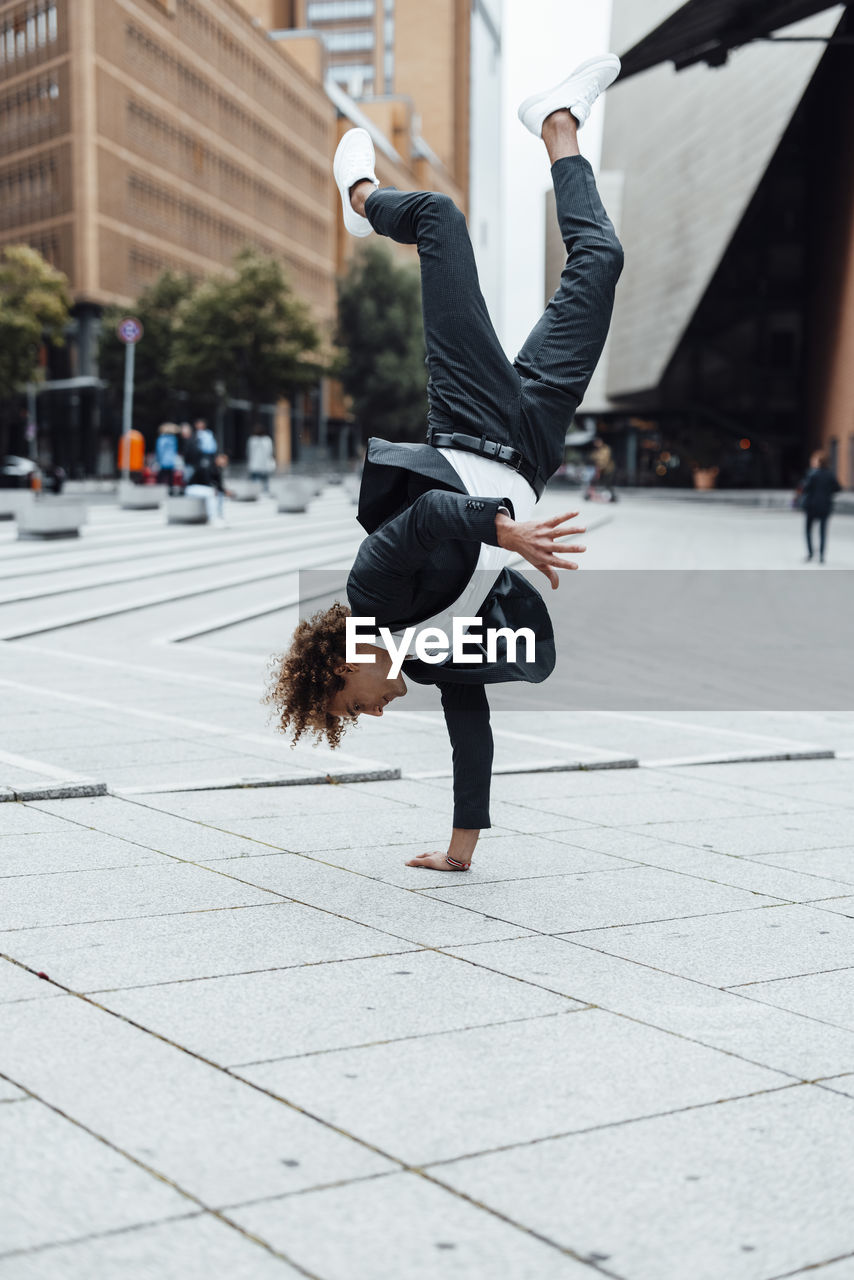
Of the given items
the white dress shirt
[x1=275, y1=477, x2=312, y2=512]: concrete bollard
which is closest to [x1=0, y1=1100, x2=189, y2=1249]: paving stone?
the white dress shirt

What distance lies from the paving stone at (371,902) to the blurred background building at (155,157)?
1892 inches

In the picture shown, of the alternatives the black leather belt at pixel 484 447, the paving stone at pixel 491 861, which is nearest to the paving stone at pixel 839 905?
the paving stone at pixel 491 861

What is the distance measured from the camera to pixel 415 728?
7.91 m

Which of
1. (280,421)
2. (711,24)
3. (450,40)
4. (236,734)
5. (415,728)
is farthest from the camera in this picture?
(450,40)

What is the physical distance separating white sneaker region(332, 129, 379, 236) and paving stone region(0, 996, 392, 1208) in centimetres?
234

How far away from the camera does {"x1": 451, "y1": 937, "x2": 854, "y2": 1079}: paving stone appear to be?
306cm

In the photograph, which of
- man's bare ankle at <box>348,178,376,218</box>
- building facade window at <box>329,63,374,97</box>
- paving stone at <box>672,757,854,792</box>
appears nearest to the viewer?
man's bare ankle at <box>348,178,376,218</box>

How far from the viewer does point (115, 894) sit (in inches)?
164

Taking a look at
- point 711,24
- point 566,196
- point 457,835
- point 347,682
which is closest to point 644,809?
point 457,835

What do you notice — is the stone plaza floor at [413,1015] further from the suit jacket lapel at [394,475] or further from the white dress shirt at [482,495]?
the suit jacket lapel at [394,475]

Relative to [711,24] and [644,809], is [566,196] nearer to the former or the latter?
[644,809]

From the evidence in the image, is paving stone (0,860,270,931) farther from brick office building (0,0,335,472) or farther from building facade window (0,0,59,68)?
building facade window (0,0,59,68)

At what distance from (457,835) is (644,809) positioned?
1.51 metres

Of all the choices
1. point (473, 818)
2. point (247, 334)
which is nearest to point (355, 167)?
point (473, 818)
